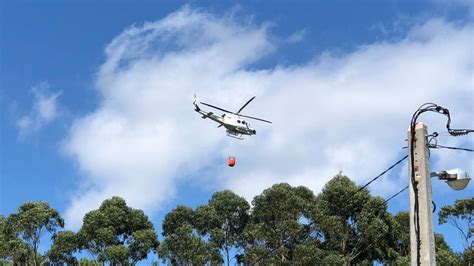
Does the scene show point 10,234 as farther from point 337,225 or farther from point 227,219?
point 337,225

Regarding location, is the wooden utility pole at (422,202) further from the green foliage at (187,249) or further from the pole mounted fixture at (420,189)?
the green foliage at (187,249)

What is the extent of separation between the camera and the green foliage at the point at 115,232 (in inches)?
2347

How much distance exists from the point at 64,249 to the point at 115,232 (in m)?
5.10

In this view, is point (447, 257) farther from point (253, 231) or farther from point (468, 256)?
point (253, 231)

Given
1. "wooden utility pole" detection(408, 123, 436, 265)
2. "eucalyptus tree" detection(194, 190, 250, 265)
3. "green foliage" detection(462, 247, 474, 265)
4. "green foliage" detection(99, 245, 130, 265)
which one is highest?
"eucalyptus tree" detection(194, 190, 250, 265)

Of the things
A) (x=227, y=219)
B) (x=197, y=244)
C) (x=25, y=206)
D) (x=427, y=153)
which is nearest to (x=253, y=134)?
(x=197, y=244)

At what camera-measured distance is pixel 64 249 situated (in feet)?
199

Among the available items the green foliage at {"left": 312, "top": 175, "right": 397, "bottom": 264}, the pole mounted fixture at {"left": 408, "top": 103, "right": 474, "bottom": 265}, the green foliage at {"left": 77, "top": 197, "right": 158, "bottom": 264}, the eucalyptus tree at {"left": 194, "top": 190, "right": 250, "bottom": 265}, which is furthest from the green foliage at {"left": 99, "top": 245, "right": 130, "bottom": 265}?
the pole mounted fixture at {"left": 408, "top": 103, "right": 474, "bottom": 265}

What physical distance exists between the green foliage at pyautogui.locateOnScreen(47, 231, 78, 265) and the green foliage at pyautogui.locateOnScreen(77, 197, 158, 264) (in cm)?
73

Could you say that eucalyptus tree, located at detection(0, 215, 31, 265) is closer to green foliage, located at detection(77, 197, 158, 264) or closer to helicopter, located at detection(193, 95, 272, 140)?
green foliage, located at detection(77, 197, 158, 264)

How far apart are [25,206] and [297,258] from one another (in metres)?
28.7

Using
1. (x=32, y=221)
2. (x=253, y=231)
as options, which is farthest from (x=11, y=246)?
(x=253, y=231)

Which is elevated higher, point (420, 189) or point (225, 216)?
point (225, 216)

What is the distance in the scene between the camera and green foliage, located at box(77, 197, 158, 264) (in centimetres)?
5962
